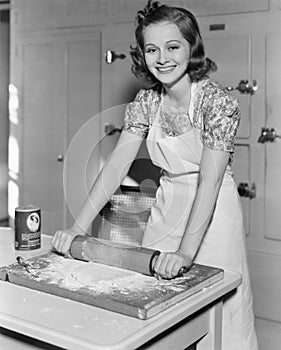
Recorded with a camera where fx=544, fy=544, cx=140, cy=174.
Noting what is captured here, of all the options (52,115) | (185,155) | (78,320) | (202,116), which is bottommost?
(78,320)

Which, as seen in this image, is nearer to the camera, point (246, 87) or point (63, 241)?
A: point (63, 241)

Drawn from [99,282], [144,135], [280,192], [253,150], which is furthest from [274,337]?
[99,282]

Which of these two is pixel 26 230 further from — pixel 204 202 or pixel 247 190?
pixel 247 190

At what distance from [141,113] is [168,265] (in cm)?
60

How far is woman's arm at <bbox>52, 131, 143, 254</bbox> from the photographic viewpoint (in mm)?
1431

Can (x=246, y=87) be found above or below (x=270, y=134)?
above

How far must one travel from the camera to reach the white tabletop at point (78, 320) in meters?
0.86

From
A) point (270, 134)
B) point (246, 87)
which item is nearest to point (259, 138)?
point (270, 134)

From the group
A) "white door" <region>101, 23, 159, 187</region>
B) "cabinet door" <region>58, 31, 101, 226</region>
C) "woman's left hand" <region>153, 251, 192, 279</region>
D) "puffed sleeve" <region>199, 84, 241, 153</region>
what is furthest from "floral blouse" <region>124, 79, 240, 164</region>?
"cabinet door" <region>58, 31, 101, 226</region>

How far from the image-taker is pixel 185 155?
1.57 meters

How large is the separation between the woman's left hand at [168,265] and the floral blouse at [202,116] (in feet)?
1.12

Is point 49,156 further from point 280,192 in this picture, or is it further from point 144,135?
point 144,135

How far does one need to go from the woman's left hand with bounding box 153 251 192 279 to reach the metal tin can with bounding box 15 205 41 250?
17.3 inches

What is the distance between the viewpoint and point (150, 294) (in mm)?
1022
